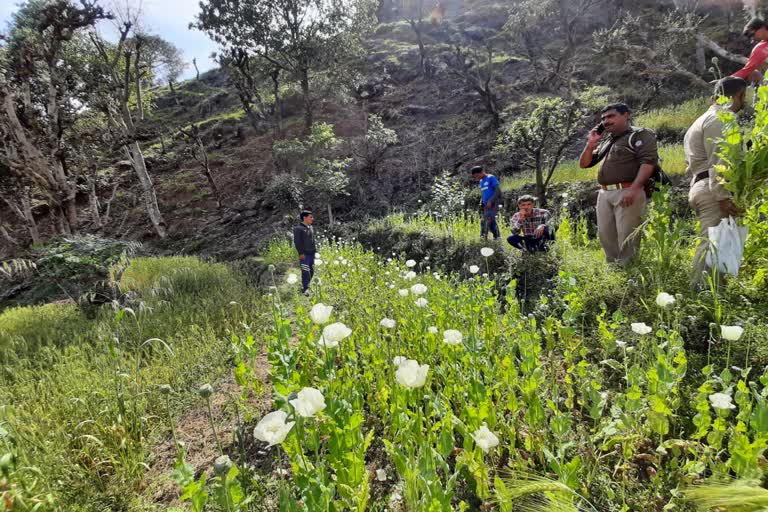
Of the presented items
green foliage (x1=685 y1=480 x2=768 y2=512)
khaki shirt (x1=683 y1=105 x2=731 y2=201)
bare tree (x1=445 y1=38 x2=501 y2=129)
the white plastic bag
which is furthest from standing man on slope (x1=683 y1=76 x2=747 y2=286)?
bare tree (x1=445 y1=38 x2=501 y2=129)

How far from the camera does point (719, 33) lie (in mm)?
15133

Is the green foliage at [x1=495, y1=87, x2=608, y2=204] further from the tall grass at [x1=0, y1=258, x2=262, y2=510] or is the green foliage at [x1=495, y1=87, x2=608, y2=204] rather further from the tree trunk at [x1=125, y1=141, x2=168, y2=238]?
the tree trunk at [x1=125, y1=141, x2=168, y2=238]

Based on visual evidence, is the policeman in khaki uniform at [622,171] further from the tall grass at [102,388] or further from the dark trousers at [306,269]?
the dark trousers at [306,269]

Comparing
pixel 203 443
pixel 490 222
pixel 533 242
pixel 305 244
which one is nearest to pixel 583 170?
pixel 490 222

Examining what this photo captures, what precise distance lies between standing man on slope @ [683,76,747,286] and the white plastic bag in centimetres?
11

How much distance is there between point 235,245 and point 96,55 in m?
10.5

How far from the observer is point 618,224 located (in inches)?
145

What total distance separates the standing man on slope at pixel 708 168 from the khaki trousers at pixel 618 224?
0.55 meters

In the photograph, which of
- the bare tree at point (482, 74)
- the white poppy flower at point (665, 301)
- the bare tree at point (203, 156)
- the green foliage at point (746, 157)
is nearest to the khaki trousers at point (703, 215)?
the green foliage at point (746, 157)

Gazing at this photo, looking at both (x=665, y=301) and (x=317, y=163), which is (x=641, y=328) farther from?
(x=317, y=163)

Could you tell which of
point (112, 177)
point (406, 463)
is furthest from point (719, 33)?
point (112, 177)

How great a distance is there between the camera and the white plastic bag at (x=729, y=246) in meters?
2.41

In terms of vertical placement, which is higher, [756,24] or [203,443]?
[756,24]

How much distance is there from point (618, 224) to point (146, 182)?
61.3 feet
